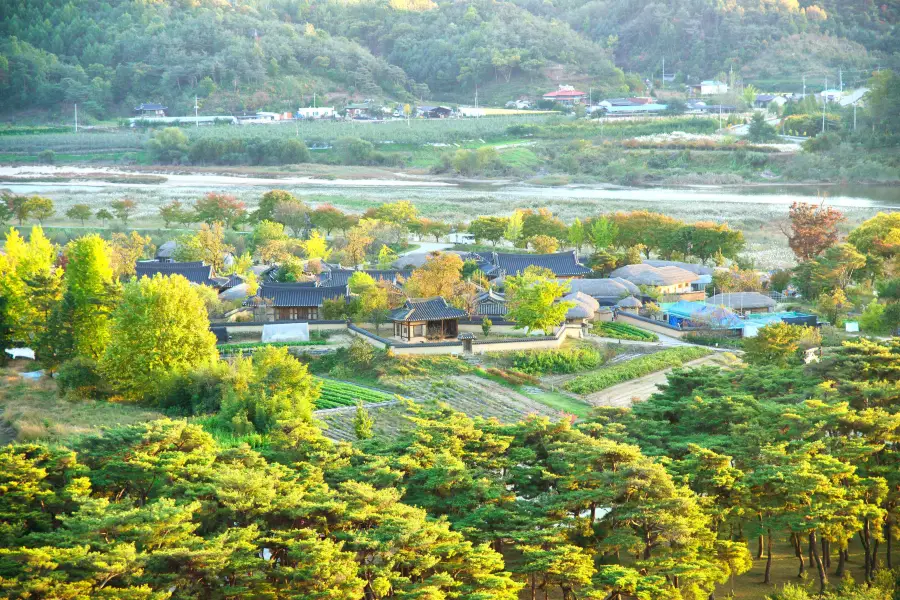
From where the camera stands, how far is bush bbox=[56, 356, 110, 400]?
25.2m

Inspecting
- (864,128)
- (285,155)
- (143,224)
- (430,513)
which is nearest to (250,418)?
(430,513)

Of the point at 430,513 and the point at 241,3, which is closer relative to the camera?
the point at 430,513

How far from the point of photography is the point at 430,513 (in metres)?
16.5

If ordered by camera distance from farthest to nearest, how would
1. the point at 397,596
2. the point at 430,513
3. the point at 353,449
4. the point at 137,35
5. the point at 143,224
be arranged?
the point at 137,35 < the point at 143,224 < the point at 353,449 < the point at 430,513 < the point at 397,596

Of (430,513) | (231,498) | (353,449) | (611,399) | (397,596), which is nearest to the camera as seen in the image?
(397,596)

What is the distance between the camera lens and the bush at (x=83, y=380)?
25.2m

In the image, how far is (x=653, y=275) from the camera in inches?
1393

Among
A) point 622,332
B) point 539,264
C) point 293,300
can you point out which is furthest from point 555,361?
point 539,264

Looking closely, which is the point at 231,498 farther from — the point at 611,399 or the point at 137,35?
the point at 137,35

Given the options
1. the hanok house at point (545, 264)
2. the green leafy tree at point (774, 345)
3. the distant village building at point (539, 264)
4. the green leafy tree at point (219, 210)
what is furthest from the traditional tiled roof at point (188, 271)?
the green leafy tree at point (774, 345)

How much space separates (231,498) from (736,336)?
732 inches

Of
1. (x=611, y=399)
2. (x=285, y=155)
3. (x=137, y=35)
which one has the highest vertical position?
(x=137, y=35)

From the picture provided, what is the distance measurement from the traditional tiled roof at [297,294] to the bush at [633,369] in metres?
8.23

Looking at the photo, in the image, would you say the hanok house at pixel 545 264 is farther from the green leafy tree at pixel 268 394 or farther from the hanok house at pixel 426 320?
the green leafy tree at pixel 268 394
